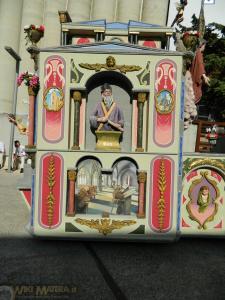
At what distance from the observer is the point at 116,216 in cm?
574

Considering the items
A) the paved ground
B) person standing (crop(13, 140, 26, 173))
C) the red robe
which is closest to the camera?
the paved ground

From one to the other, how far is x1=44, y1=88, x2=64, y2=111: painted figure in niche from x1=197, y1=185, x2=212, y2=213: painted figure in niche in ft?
9.73

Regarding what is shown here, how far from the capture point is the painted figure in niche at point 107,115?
5797mm

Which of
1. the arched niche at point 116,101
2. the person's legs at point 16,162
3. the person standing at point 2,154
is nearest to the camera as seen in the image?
the arched niche at point 116,101

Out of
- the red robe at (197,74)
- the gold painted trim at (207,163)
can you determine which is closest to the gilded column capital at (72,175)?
the gold painted trim at (207,163)

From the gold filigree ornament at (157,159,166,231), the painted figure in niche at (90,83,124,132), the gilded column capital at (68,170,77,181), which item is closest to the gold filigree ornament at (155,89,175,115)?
the painted figure in niche at (90,83,124,132)

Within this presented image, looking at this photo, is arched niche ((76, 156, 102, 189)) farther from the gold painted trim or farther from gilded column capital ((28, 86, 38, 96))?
the gold painted trim

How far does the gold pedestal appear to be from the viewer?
19.0 ft

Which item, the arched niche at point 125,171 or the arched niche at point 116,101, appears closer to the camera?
the arched niche at point 125,171

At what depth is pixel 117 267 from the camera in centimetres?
499

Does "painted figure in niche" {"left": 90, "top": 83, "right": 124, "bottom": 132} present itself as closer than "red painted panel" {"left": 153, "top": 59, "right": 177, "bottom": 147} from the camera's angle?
No

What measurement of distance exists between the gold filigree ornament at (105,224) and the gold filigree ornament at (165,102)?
77.9 inches

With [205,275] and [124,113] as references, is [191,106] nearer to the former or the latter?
[124,113]

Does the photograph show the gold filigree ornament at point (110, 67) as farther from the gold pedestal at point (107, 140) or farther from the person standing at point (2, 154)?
the person standing at point (2, 154)
